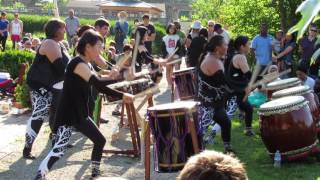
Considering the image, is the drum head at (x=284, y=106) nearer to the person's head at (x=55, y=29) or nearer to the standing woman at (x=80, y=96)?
the standing woman at (x=80, y=96)

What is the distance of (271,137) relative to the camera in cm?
595

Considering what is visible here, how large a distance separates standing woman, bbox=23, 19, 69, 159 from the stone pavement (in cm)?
30

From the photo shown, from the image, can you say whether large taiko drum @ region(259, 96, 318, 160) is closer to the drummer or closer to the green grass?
the green grass

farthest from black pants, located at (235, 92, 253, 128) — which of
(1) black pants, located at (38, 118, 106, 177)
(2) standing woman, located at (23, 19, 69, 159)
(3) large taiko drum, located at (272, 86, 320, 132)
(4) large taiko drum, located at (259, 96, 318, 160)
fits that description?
(1) black pants, located at (38, 118, 106, 177)

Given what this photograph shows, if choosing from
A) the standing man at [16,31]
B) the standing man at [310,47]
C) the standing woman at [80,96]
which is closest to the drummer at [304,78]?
the standing man at [310,47]

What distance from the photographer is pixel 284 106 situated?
5.77 metres

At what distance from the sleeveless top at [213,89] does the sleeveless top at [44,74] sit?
5.37 ft

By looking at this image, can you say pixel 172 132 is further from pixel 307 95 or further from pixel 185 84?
pixel 185 84

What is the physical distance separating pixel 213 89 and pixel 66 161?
1.95 meters

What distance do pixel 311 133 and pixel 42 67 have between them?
10.4 feet

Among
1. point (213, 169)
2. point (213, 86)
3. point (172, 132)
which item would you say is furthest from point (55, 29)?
point (213, 169)

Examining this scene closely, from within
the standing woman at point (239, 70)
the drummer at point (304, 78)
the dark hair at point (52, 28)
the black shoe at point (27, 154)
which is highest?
the dark hair at point (52, 28)

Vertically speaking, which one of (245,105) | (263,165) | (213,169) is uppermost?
(213,169)

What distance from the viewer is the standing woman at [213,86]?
611 centimetres
